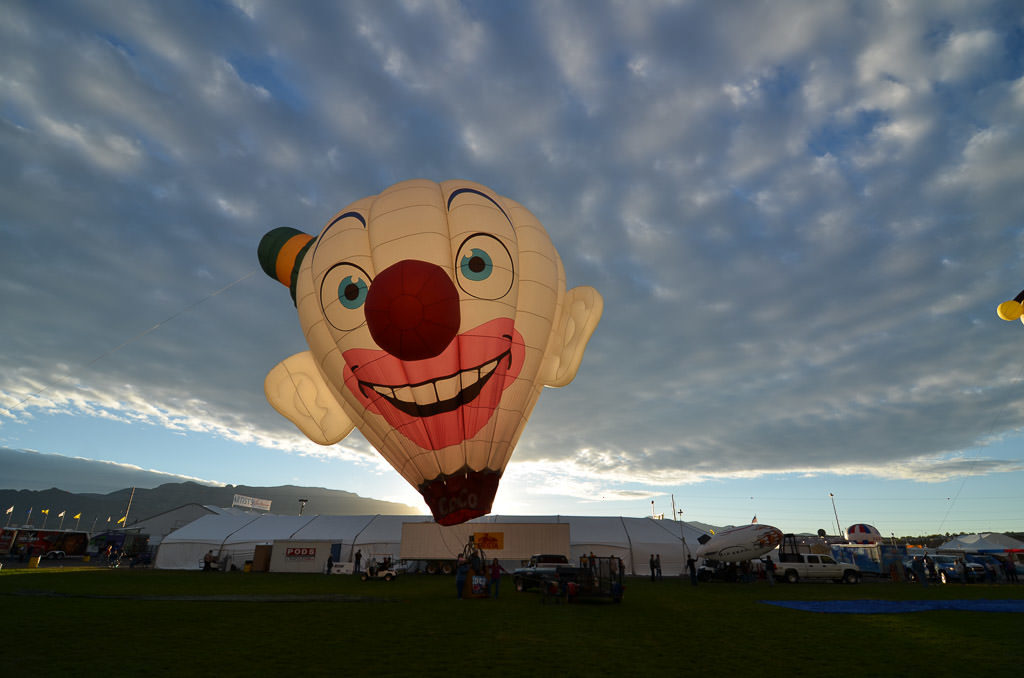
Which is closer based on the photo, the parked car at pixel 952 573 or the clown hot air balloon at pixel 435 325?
the clown hot air balloon at pixel 435 325

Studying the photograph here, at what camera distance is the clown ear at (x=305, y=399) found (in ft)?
51.7

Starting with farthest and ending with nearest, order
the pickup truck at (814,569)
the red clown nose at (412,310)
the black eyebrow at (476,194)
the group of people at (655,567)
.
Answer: the group of people at (655,567), the pickup truck at (814,569), the black eyebrow at (476,194), the red clown nose at (412,310)

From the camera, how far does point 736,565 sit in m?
27.2

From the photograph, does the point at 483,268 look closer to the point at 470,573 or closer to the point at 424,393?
the point at 424,393

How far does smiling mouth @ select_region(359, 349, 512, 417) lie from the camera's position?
1268cm

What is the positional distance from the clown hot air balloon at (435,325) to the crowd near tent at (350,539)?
21.5 meters

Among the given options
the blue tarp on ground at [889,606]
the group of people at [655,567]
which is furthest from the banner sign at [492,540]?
the blue tarp on ground at [889,606]

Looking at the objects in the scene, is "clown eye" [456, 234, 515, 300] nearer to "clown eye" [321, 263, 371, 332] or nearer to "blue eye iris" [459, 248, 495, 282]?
"blue eye iris" [459, 248, 495, 282]

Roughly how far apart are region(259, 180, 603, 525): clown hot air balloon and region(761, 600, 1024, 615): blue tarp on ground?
939cm

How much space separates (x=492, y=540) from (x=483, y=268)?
882 inches

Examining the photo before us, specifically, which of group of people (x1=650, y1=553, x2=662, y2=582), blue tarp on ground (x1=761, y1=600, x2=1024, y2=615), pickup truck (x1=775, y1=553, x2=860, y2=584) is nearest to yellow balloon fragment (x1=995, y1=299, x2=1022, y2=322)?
blue tarp on ground (x1=761, y1=600, x2=1024, y2=615)

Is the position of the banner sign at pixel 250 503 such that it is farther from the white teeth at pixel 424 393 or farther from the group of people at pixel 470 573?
the white teeth at pixel 424 393

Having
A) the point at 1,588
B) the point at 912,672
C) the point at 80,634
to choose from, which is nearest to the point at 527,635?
the point at 912,672

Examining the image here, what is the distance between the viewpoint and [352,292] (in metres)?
12.7
